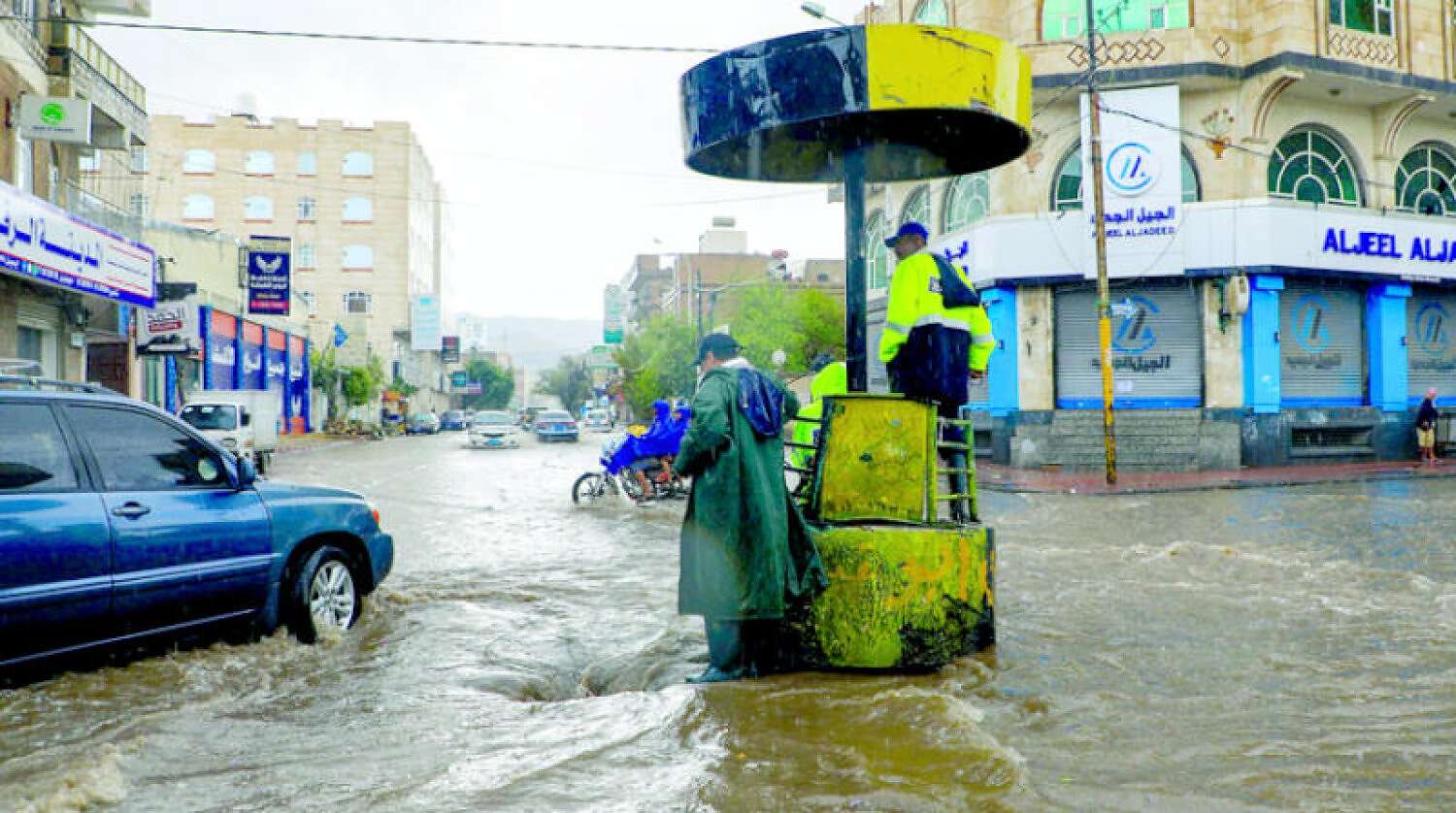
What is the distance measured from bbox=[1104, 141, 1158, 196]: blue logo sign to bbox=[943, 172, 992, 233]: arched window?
2.60m

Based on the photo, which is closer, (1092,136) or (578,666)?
(578,666)

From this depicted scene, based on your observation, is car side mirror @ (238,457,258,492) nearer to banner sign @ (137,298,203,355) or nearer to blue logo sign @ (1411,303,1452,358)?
banner sign @ (137,298,203,355)

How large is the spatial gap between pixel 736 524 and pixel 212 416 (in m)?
22.6

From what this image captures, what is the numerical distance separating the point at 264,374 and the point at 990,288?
30919mm

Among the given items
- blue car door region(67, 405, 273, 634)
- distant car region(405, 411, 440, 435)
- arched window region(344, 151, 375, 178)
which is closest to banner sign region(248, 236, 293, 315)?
distant car region(405, 411, 440, 435)

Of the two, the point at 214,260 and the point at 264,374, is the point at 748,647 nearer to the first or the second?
the point at 214,260

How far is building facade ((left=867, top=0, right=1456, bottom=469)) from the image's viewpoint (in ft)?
68.7

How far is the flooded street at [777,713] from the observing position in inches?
136

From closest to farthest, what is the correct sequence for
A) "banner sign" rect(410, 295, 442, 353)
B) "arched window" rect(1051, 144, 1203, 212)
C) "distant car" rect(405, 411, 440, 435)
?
"arched window" rect(1051, 144, 1203, 212) → "distant car" rect(405, 411, 440, 435) → "banner sign" rect(410, 295, 442, 353)

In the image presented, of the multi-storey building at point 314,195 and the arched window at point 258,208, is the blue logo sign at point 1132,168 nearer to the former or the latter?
the multi-storey building at point 314,195

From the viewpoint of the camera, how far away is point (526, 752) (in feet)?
12.7

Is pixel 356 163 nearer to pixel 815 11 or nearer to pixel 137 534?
pixel 815 11

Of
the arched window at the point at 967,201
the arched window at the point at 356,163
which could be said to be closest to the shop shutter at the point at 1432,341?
the arched window at the point at 967,201

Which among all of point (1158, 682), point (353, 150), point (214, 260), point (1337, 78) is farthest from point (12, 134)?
point (353, 150)
